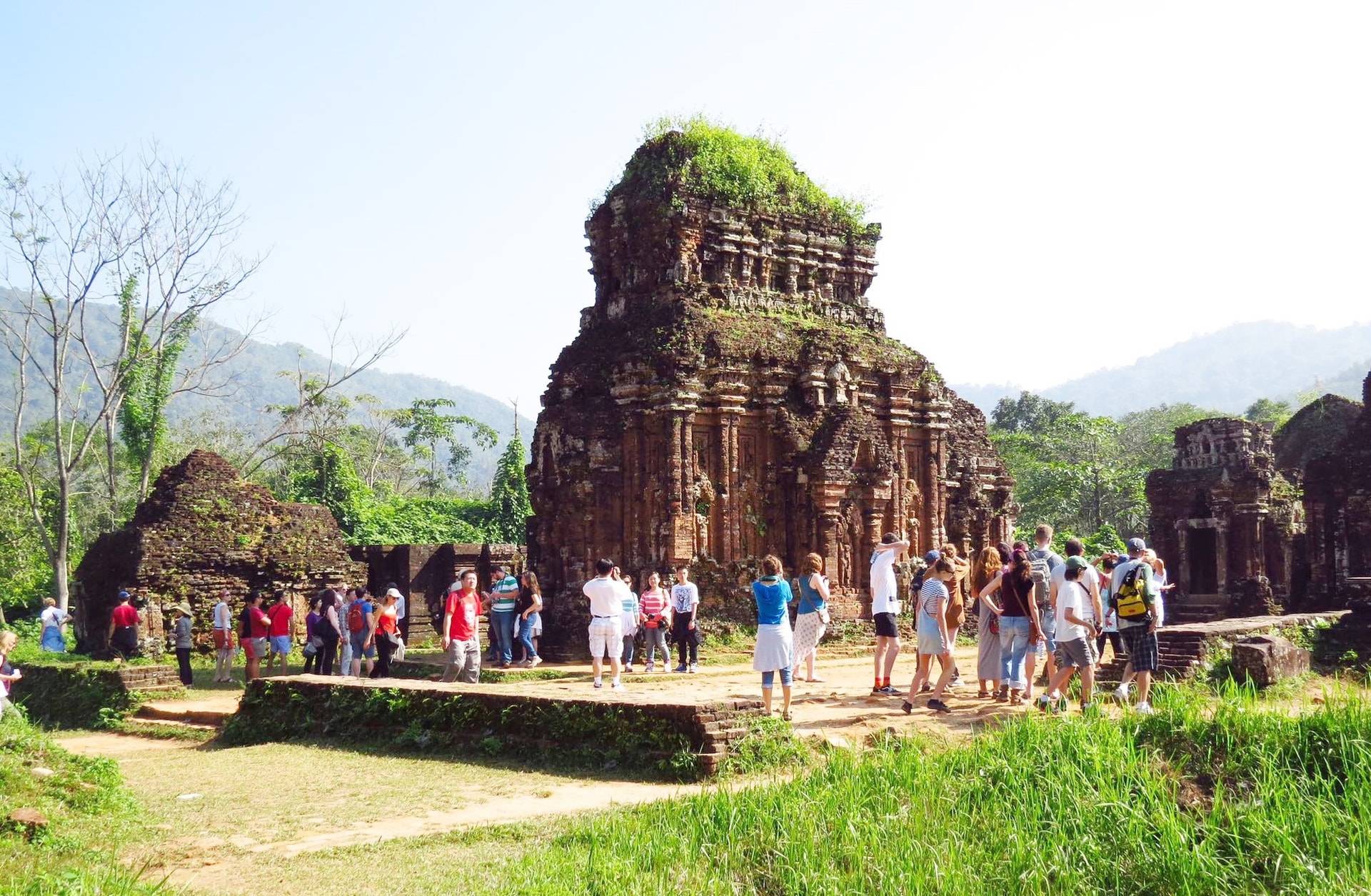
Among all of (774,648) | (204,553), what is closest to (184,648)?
(204,553)

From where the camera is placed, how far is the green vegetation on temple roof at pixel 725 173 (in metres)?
18.9

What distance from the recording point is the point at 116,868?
18.1ft

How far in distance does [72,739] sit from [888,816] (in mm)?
10359

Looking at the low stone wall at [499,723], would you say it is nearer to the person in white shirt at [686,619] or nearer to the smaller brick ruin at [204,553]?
the person in white shirt at [686,619]

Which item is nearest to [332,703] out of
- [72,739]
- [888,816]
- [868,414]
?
[72,739]

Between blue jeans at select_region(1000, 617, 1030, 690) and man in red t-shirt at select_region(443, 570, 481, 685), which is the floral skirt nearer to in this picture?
blue jeans at select_region(1000, 617, 1030, 690)

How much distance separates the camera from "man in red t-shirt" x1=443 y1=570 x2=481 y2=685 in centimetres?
1259

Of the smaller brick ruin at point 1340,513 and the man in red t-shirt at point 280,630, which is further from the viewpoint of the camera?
the smaller brick ruin at point 1340,513

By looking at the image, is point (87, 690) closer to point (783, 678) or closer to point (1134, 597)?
point (783, 678)

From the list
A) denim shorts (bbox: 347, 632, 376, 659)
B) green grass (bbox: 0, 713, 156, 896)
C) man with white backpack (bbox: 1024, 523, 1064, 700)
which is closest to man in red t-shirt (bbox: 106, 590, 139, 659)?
denim shorts (bbox: 347, 632, 376, 659)

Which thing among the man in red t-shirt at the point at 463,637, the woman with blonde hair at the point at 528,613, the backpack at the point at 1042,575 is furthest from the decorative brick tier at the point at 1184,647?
the woman with blonde hair at the point at 528,613

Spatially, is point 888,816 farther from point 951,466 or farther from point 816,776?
point 951,466

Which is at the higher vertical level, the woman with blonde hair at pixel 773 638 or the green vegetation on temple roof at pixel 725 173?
the green vegetation on temple roof at pixel 725 173

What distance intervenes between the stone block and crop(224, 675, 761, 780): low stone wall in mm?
5015
